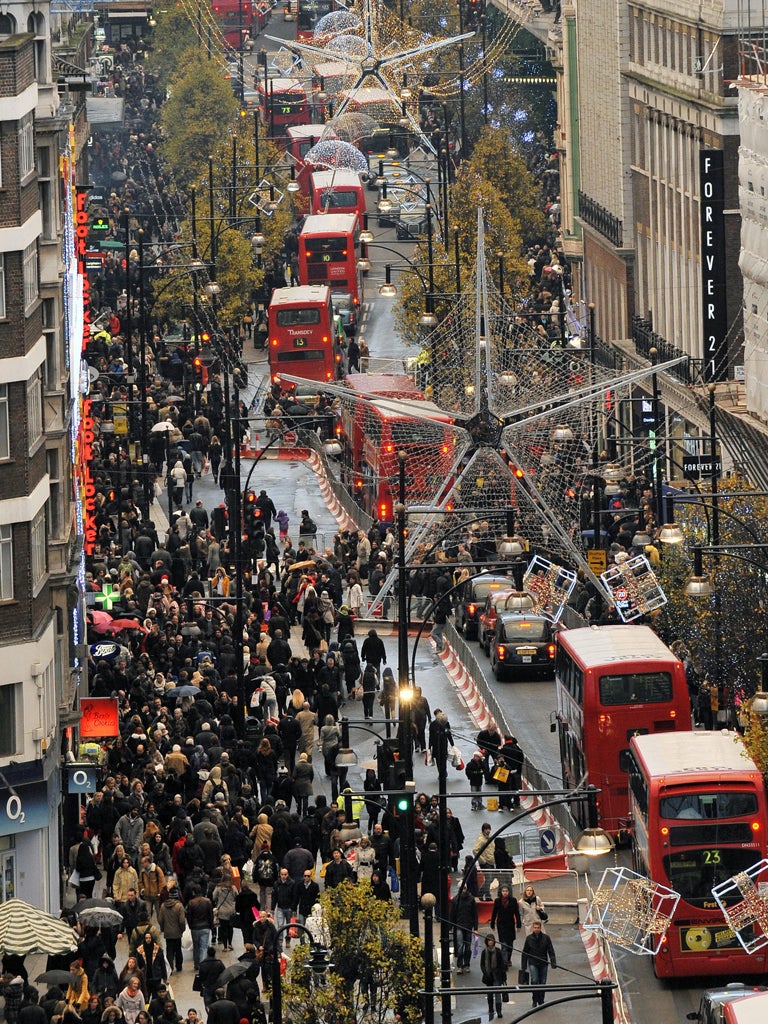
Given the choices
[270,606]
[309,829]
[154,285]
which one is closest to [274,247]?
[154,285]

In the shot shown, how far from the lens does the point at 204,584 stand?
245 ft

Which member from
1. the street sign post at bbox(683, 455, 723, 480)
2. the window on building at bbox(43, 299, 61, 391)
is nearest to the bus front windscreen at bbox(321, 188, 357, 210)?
the street sign post at bbox(683, 455, 723, 480)

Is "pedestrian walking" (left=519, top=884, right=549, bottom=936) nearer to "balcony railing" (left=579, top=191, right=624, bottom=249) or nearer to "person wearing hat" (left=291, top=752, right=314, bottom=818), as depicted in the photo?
"person wearing hat" (left=291, top=752, right=314, bottom=818)

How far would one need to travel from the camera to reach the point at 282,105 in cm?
15525

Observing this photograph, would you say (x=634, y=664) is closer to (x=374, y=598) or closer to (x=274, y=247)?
(x=374, y=598)

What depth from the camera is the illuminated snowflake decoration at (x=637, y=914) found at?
4797cm

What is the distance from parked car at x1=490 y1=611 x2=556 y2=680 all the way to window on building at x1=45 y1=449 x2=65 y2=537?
16200 millimetres

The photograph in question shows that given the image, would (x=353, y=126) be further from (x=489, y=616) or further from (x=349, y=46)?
(x=489, y=616)

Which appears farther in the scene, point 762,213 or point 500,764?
point 762,213

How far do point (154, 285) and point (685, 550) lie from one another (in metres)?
47.6

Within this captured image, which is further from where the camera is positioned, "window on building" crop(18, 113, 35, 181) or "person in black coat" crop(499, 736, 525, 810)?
"person in black coat" crop(499, 736, 525, 810)

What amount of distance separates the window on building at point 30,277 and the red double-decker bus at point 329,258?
6372 cm

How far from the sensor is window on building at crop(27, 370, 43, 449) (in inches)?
2135

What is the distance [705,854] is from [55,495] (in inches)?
559
